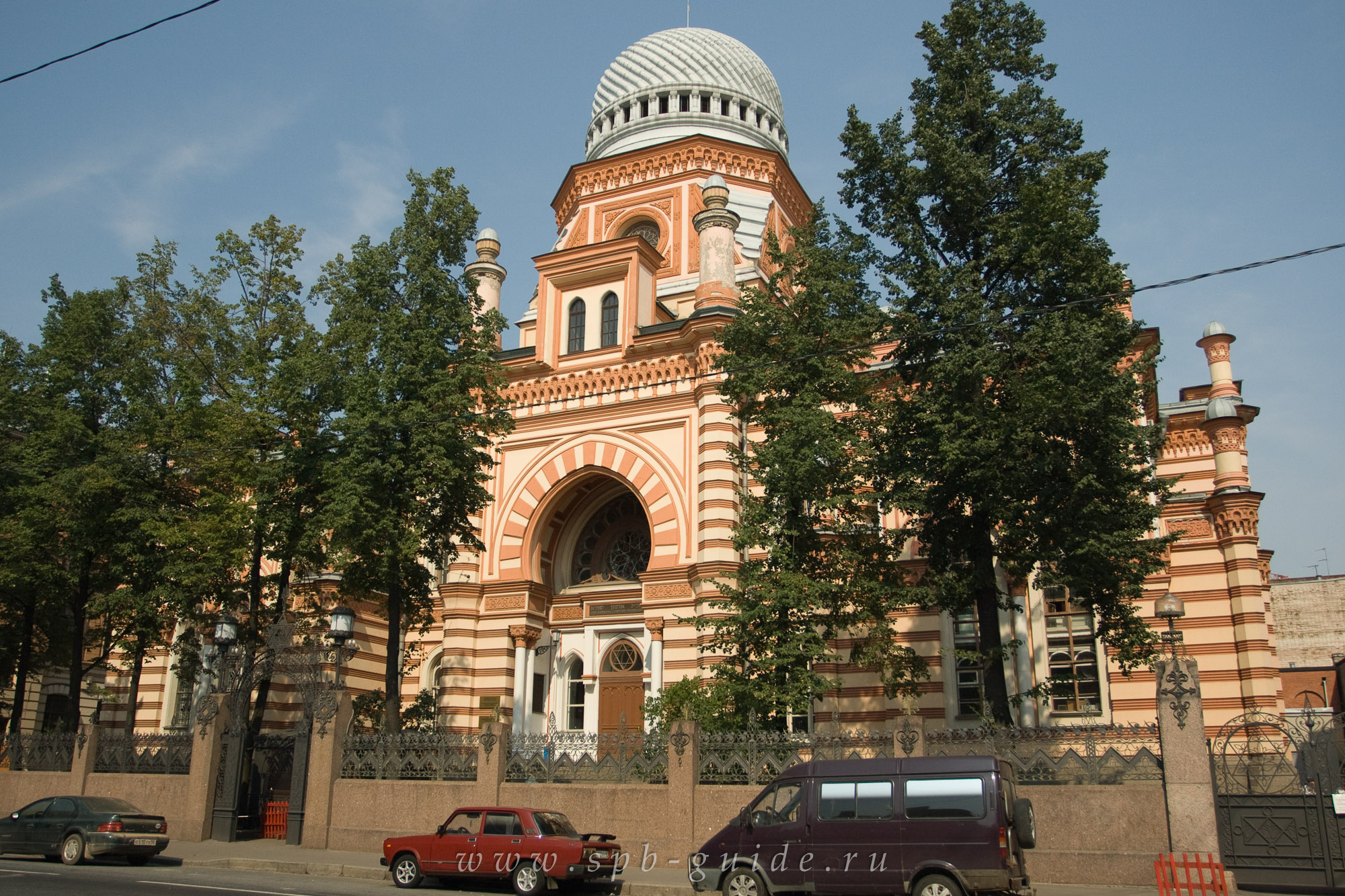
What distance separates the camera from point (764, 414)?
2095cm

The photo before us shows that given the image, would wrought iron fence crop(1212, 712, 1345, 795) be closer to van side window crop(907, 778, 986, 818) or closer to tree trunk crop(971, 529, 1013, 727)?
tree trunk crop(971, 529, 1013, 727)

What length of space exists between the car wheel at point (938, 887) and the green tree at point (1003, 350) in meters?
6.23

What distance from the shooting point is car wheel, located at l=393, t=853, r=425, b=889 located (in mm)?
15172

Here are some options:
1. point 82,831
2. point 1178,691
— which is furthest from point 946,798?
point 82,831

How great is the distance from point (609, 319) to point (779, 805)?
17.8 m

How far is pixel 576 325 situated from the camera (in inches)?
1143

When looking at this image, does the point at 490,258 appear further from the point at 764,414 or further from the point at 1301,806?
the point at 1301,806

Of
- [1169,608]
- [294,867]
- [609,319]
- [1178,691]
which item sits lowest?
[294,867]

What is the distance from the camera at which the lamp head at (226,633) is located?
20516 millimetres

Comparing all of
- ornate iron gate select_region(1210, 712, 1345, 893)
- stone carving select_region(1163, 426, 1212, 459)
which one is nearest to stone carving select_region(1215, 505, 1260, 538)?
stone carving select_region(1163, 426, 1212, 459)

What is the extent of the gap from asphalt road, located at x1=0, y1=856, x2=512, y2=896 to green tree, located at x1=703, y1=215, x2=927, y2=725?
647 centimetres

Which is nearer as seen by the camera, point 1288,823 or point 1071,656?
point 1288,823

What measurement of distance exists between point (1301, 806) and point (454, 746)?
13350 millimetres

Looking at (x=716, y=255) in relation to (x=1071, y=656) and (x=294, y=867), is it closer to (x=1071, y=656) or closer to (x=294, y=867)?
(x=1071, y=656)
